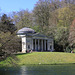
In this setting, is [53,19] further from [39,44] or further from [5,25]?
[5,25]

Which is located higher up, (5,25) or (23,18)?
(23,18)

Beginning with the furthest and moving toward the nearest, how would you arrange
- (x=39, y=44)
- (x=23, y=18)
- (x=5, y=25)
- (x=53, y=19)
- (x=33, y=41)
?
(x=23, y=18), (x=53, y=19), (x=39, y=44), (x=33, y=41), (x=5, y=25)

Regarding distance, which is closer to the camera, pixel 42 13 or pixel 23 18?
pixel 42 13

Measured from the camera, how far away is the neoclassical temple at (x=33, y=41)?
56.7 meters

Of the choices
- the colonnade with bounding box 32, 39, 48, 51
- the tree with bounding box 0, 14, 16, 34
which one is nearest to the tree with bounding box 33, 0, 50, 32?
the colonnade with bounding box 32, 39, 48, 51

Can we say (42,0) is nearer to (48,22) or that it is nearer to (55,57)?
(48,22)

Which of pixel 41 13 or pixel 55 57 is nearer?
pixel 55 57

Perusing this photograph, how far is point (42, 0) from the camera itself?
7094cm

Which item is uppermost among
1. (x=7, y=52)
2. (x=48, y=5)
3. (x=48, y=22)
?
(x=48, y=5)

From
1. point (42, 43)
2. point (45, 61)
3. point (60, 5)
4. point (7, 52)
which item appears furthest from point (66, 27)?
point (7, 52)

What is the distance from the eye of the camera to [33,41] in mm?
→ 60562

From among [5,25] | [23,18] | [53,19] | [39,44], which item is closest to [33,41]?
[39,44]

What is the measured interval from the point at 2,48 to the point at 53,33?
43.5m

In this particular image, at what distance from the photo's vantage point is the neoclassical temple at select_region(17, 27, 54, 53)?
5666cm
